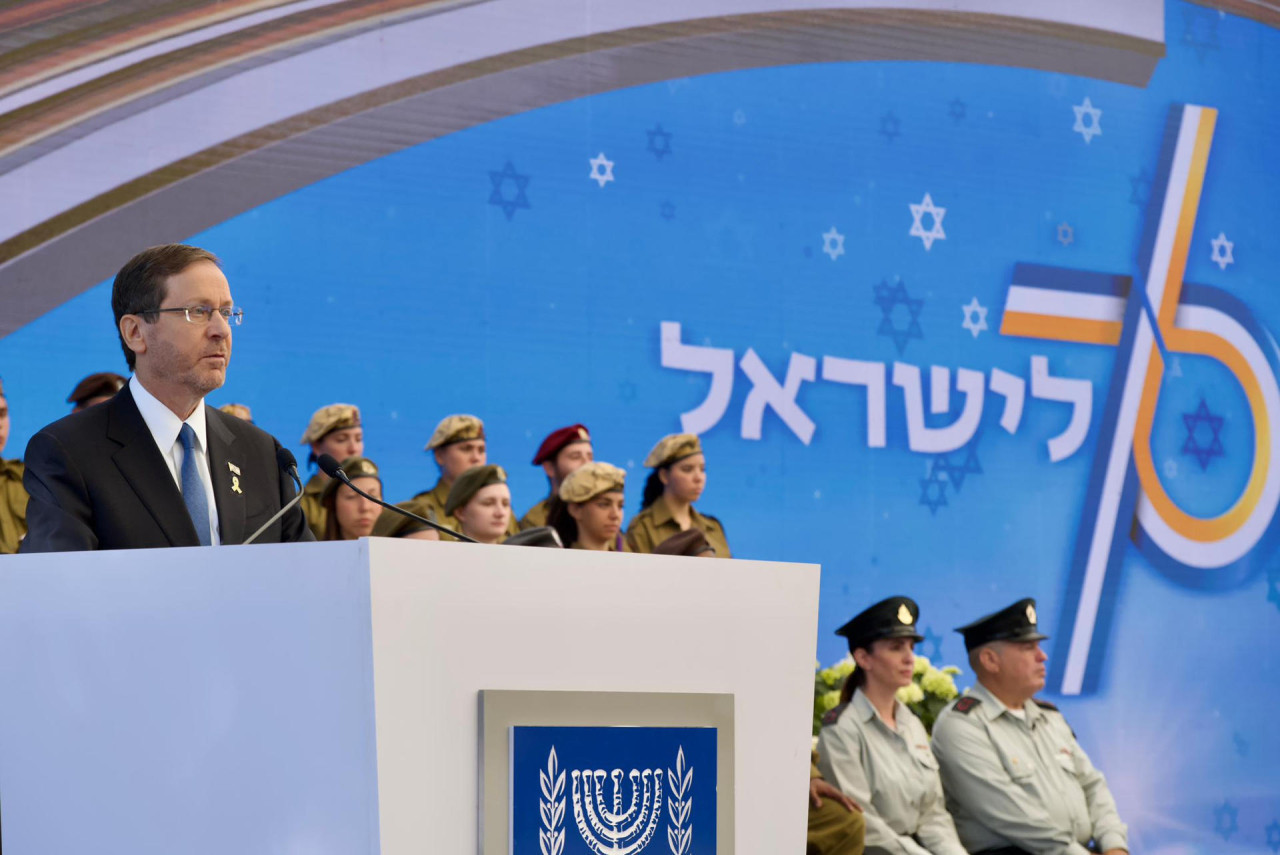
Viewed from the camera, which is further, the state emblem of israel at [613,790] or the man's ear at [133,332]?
the man's ear at [133,332]

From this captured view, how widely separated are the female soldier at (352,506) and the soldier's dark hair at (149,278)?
2050 millimetres

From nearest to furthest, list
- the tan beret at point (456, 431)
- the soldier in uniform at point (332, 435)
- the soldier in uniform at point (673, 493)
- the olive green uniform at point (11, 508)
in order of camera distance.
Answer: the olive green uniform at point (11, 508) → the soldier in uniform at point (332, 435) → the tan beret at point (456, 431) → the soldier in uniform at point (673, 493)

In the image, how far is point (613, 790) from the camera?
4.28 feet

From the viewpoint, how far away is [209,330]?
1.59 meters

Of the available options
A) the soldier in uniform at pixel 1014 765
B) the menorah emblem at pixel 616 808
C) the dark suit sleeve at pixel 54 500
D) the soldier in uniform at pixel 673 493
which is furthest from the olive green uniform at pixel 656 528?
the menorah emblem at pixel 616 808

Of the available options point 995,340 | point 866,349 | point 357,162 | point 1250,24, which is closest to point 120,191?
point 357,162

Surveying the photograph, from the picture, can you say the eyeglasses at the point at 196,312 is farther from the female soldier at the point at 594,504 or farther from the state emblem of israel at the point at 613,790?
the female soldier at the point at 594,504

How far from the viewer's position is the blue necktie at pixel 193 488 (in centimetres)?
159

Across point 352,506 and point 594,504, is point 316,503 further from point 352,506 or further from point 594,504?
point 594,504

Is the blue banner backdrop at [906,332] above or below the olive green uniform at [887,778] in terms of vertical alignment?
above

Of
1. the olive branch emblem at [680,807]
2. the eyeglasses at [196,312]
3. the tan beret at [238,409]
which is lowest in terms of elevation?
the olive branch emblem at [680,807]

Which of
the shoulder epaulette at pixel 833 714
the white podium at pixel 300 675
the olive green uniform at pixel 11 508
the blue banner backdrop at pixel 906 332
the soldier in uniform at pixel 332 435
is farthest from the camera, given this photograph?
the blue banner backdrop at pixel 906 332

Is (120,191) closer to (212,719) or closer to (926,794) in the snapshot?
(926,794)

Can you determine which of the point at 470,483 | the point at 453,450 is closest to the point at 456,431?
the point at 453,450
